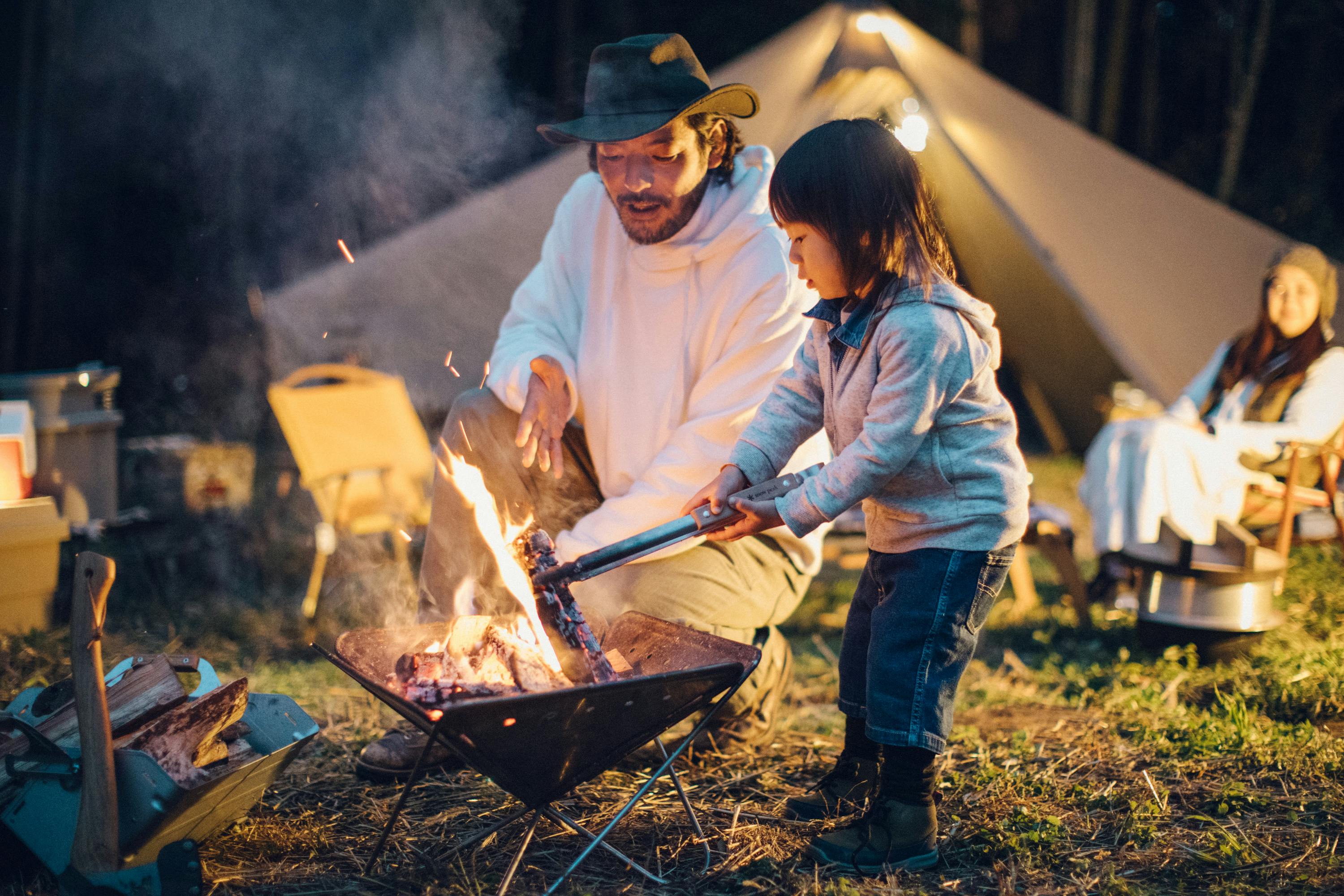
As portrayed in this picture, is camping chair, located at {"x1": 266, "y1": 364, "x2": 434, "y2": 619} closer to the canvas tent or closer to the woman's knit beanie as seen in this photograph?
the canvas tent

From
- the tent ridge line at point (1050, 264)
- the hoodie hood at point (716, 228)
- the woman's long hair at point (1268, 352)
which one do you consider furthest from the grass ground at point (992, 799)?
the tent ridge line at point (1050, 264)

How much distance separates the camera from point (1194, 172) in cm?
888

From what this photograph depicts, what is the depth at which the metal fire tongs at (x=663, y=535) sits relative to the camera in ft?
5.48

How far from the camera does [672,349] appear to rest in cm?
246

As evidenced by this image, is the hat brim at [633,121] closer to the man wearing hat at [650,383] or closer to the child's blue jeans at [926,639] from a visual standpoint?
the man wearing hat at [650,383]

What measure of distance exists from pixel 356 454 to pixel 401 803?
2.59 meters

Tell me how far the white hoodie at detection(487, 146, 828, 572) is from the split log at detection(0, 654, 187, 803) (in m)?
0.85

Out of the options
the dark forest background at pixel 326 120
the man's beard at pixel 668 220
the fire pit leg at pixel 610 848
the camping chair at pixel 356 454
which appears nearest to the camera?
the fire pit leg at pixel 610 848

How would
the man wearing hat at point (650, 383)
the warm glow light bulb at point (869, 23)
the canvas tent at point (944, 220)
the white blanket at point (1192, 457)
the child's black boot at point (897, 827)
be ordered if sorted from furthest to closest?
the warm glow light bulb at point (869, 23) < the canvas tent at point (944, 220) < the white blanket at point (1192, 457) < the man wearing hat at point (650, 383) < the child's black boot at point (897, 827)

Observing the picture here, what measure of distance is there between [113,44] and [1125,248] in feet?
17.2

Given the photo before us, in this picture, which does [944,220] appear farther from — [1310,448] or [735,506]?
[735,506]

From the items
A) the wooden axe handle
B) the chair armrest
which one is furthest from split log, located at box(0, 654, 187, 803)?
the chair armrest

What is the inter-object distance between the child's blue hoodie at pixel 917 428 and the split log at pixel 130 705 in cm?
110

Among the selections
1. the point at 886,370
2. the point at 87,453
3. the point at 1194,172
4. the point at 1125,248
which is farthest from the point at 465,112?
the point at 1194,172
